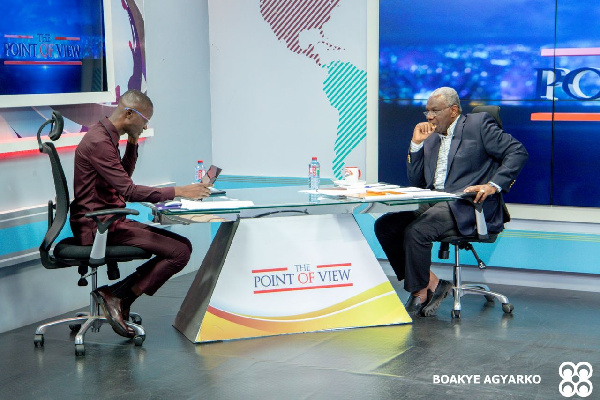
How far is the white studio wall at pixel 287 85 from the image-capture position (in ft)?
22.2

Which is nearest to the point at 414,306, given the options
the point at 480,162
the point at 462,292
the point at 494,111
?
the point at 462,292

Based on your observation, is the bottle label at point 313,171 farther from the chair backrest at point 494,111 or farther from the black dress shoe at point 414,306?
the chair backrest at point 494,111

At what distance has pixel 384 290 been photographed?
5109mm

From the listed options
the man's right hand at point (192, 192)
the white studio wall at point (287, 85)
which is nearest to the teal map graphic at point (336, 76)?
the white studio wall at point (287, 85)

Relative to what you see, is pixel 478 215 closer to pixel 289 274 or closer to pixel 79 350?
pixel 289 274

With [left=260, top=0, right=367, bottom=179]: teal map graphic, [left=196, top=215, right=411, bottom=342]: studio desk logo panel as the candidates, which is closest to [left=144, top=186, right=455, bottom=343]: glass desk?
[left=196, top=215, right=411, bottom=342]: studio desk logo panel

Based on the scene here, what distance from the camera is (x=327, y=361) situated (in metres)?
4.44

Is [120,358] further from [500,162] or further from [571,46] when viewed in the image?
[571,46]

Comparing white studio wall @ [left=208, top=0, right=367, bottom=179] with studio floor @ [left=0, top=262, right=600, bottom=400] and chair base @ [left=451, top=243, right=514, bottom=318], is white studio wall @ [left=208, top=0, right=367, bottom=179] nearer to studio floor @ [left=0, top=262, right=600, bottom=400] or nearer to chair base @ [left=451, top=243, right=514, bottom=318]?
chair base @ [left=451, top=243, right=514, bottom=318]

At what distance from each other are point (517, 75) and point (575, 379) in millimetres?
2751

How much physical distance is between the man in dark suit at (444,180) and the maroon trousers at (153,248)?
1.45m

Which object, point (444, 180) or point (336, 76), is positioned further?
point (336, 76)

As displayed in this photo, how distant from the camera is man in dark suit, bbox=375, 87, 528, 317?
5270 mm

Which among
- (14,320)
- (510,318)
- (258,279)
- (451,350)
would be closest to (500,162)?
(510,318)
